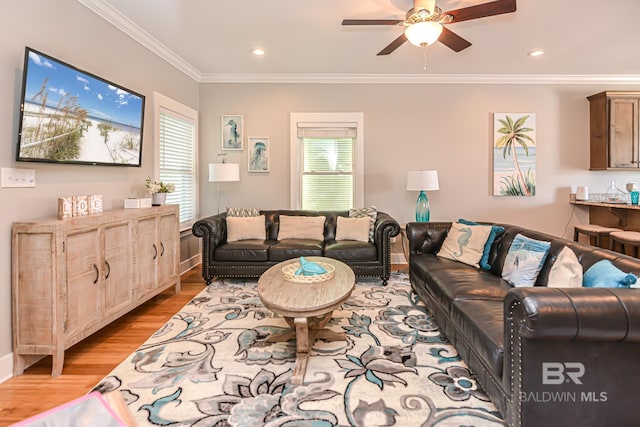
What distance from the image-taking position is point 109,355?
2395mm

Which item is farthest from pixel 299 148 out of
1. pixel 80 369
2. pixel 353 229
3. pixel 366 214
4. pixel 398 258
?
pixel 80 369

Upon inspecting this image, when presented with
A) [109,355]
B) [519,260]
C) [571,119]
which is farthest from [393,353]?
[571,119]

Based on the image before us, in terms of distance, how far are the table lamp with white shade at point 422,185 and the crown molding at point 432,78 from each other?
152 cm

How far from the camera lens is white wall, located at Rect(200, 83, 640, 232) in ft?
16.4

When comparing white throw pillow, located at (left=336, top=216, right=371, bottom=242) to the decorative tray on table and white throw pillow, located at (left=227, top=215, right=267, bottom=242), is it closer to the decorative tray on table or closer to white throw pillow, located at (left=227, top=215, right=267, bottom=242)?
white throw pillow, located at (left=227, top=215, right=267, bottom=242)

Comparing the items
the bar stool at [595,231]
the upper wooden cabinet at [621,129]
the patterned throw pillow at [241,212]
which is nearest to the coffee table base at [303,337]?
the patterned throw pillow at [241,212]

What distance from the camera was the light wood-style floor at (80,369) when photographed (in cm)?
185

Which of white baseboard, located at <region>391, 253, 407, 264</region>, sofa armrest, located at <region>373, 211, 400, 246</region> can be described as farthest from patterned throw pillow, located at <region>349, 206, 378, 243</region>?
white baseboard, located at <region>391, 253, 407, 264</region>

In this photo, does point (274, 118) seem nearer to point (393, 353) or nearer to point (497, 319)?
point (393, 353)

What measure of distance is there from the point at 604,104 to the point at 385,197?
10.9ft

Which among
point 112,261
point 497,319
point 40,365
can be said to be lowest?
point 40,365

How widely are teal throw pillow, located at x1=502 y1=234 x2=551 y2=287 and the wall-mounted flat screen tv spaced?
353 centimetres

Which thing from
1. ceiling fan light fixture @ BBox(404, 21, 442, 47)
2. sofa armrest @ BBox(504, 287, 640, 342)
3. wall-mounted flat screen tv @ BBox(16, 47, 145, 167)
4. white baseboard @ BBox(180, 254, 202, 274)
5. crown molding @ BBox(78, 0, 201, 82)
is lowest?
white baseboard @ BBox(180, 254, 202, 274)

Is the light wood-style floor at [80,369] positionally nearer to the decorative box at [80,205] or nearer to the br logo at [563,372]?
the decorative box at [80,205]
